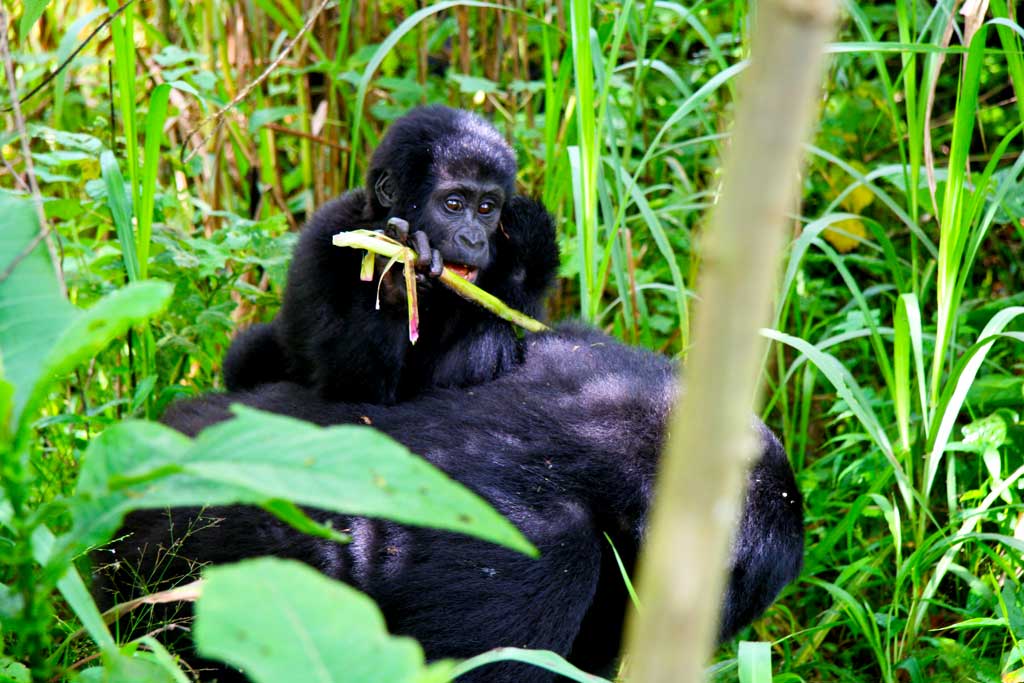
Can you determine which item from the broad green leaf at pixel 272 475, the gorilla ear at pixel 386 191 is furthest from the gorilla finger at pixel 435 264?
the broad green leaf at pixel 272 475

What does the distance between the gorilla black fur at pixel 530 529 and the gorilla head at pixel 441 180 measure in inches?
25.7

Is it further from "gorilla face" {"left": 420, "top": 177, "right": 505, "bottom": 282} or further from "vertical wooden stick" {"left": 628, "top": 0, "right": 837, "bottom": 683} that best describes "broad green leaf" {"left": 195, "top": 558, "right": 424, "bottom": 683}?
"gorilla face" {"left": 420, "top": 177, "right": 505, "bottom": 282}

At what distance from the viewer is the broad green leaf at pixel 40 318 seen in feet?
3.70

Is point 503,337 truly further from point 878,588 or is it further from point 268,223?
point 878,588

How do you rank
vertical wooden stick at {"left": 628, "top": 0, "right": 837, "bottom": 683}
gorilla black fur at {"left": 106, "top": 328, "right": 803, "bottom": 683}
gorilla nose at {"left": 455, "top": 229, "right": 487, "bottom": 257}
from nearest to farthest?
vertical wooden stick at {"left": 628, "top": 0, "right": 837, "bottom": 683} → gorilla black fur at {"left": 106, "top": 328, "right": 803, "bottom": 683} → gorilla nose at {"left": 455, "top": 229, "right": 487, "bottom": 257}

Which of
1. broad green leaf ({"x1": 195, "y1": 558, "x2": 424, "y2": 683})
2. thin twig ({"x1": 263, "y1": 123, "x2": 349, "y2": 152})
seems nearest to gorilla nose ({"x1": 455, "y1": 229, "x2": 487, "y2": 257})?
thin twig ({"x1": 263, "y1": 123, "x2": 349, "y2": 152})

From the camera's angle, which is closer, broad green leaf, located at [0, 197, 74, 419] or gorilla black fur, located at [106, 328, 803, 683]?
broad green leaf, located at [0, 197, 74, 419]

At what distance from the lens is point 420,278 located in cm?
284

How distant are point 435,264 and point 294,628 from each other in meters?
1.87

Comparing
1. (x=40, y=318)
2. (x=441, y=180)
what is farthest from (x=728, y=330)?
(x=441, y=180)

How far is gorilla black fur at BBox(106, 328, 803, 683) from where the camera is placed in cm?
208

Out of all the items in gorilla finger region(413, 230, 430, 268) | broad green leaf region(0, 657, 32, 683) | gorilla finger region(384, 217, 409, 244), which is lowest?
broad green leaf region(0, 657, 32, 683)

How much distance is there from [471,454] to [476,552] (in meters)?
0.22

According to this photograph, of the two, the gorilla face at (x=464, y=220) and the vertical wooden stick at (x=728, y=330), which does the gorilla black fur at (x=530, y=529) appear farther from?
the vertical wooden stick at (x=728, y=330)
